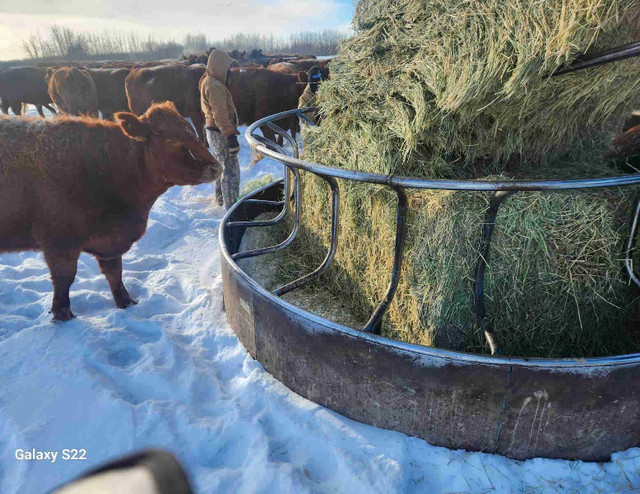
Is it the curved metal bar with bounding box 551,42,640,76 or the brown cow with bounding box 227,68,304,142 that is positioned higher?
the curved metal bar with bounding box 551,42,640,76

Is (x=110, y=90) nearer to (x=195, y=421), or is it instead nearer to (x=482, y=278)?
(x=195, y=421)

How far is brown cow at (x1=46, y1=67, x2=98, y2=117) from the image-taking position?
40.2ft

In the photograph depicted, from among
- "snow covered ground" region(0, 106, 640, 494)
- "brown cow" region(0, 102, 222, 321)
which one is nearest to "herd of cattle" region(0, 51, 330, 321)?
"brown cow" region(0, 102, 222, 321)

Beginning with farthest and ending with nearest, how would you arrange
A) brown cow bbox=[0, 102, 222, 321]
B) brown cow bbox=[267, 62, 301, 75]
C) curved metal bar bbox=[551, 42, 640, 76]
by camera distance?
brown cow bbox=[267, 62, 301, 75]
brown cow bbox=[0, 102, 222, 321]
curved metal bar bbox=[551, 42, 640, 76]

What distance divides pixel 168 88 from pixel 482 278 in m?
12.2

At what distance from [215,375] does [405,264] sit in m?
1.44

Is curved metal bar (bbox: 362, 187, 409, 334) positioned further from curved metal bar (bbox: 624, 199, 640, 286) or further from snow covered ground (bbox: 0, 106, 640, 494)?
curved metal bar (bbox: 624, 199, 640, 286)

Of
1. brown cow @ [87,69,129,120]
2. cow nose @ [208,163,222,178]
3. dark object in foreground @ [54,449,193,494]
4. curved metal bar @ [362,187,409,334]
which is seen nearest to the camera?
dark object in foreground @ [54,449,193,494]

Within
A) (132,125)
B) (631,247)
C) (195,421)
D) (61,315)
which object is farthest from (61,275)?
(631,247)

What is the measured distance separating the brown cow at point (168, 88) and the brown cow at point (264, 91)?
138 centimetres

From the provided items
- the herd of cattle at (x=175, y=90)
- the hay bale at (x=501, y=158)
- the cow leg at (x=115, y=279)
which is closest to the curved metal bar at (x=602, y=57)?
the hay bale at (x=501, y=158)

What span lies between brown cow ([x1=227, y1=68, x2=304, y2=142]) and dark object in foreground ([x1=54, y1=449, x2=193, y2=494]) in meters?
10.4

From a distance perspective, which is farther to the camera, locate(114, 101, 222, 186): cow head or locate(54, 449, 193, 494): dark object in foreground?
locate(114, 101, 222, 186): cow head

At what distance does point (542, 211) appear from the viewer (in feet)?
6.77
